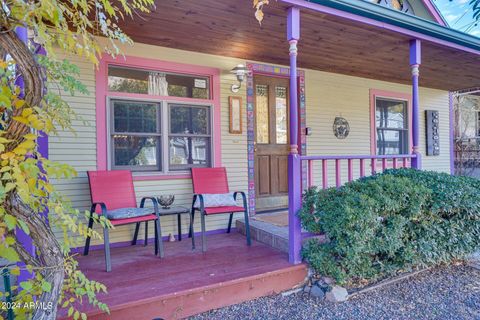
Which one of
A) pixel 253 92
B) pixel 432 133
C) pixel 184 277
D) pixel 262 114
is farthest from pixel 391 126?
pixel 184 277

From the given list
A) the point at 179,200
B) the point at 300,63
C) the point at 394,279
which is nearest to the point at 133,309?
the point at 179,200

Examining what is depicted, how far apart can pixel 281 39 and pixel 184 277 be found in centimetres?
275

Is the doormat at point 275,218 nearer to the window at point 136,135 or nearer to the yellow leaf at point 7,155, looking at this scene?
the window at point 136,135

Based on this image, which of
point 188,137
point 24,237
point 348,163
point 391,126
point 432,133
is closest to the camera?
point 24,237

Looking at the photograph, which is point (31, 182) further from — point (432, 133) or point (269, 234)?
point (432, 133)

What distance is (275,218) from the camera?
429cm

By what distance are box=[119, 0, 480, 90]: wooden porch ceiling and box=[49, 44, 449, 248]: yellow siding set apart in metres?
0.17

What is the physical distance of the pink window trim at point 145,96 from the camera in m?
3.51

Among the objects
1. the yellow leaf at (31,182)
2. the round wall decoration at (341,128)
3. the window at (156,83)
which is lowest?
the yellow leaf at (31,182)

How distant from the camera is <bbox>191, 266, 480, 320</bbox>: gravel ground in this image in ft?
7.88

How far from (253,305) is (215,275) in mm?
378

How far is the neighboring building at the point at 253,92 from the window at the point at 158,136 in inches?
0.5

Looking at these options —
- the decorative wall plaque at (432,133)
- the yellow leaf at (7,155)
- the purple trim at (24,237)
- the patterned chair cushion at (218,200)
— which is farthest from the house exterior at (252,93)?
the yellow leaf at (7,155)

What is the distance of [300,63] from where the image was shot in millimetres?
4652
